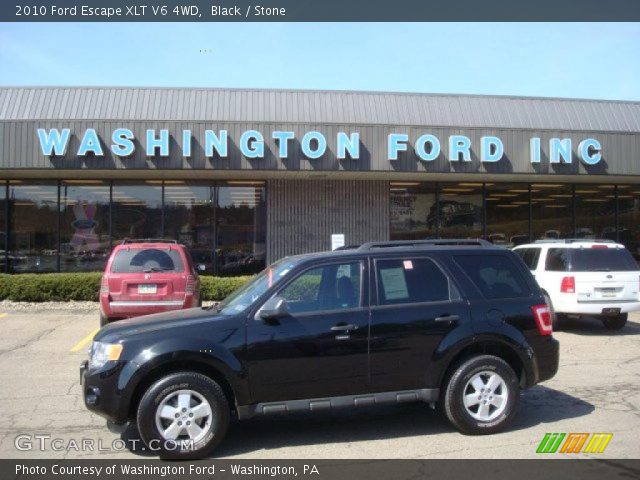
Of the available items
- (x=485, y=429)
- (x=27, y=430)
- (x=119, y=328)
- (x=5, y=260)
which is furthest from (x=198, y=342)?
(x=5, y=260)

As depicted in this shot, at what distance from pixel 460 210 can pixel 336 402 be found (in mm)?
15240

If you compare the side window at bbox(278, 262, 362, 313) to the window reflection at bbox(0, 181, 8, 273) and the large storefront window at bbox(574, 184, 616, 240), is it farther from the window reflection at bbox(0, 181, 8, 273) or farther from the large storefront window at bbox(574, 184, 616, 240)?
the large storefront window at bbox(574, 184, 616, 240)

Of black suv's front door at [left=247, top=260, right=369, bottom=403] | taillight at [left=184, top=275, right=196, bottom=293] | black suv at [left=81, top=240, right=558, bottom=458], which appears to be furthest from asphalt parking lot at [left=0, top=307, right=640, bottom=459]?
taillight at [left=184, top=275, right=196, bottom=293]

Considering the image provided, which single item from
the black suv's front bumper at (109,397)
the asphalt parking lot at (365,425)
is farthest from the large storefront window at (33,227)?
the black suv's front bumper at (109,397)

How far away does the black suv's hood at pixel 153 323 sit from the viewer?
5.39 m

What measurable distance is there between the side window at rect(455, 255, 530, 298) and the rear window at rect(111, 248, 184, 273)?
18.8 feet

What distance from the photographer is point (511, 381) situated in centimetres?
576

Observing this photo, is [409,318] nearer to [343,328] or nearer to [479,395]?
[343,328]

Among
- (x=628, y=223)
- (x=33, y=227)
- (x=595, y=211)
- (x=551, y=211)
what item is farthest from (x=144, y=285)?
(x=628, y=223)

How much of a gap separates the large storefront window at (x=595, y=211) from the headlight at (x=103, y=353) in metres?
18.5

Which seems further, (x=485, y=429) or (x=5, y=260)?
(x=5, y=260)
